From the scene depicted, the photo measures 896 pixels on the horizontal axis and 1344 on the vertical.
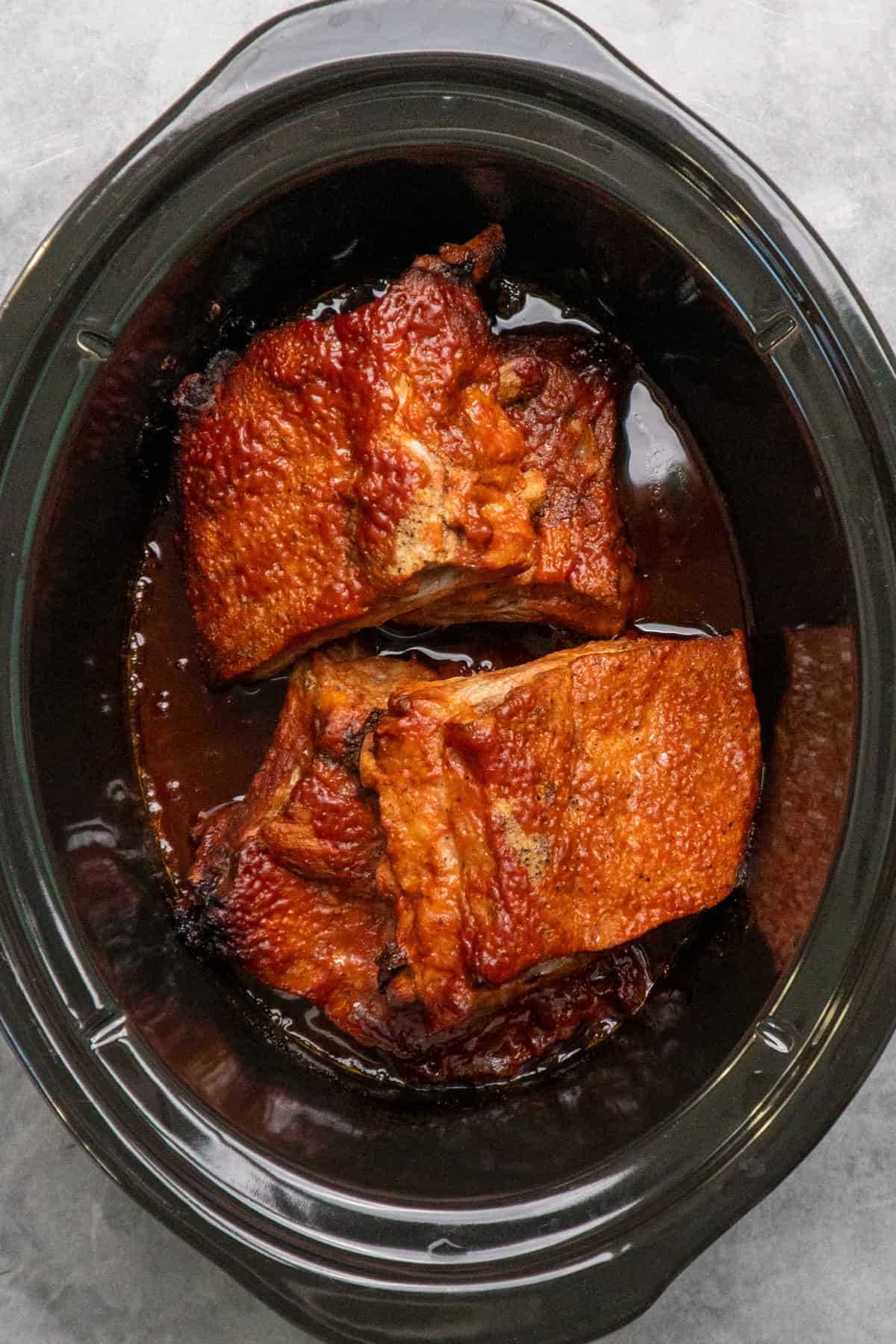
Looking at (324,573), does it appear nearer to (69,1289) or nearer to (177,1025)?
(177,1025)

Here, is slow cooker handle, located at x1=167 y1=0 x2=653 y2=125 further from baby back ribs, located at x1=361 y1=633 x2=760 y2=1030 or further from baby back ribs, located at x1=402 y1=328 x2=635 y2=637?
baby back ribs, located at x1=361 y1=633 x2=760 y2=1030

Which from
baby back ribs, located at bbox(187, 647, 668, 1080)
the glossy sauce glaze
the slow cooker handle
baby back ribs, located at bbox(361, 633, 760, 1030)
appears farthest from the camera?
the glossy sauce glaze

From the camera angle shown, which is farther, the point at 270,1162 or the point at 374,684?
the point at 374,684

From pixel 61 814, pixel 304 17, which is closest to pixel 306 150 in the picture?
pixel 304 17

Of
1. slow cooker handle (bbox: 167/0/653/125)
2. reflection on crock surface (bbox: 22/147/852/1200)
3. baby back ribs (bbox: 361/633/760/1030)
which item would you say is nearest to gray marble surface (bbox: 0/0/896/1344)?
reflection on crock surface (bbox: 22/147/852/1200)

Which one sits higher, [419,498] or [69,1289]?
[419,498]

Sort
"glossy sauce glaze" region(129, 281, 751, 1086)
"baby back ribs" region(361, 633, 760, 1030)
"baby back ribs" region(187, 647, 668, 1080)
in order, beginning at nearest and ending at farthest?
"baby back ribs" region(361, 633, 760, 1030) < "baby back ribs" region(187, 647, 668, 1080) < "glossy sauce glaze" region(129, 281, 751, 1086)
